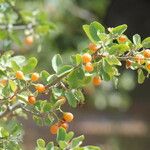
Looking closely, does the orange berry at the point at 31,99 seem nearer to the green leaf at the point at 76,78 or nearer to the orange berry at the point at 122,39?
the green leaf at the point at 76,78

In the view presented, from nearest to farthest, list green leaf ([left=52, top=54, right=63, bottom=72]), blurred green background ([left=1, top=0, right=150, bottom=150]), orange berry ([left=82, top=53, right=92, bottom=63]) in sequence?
orange berry ([left=82, top=53, right=92, bottom=63]), green leaf ([left=52, top=54, right=63, bottom=72]), blurred green background ([left=1, top=0, right=150, bottom=150])

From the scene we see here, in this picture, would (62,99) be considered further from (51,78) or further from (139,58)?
(139,58)

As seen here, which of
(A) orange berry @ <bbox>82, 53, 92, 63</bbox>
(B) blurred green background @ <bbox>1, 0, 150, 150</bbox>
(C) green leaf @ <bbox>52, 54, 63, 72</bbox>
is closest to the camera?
(A) orange berry @ <bbox>82, 53, 92, 63</bbox>

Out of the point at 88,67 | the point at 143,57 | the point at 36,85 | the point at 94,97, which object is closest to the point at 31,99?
the point at 36,85

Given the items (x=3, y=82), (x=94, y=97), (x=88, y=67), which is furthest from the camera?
(x=94, y=97)

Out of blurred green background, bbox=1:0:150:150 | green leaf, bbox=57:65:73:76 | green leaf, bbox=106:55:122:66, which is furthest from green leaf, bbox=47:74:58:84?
blurred green background, bbox=1:0:150:150

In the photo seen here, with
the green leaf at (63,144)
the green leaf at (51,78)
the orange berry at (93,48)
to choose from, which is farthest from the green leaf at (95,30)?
the green leaf at (63,144)

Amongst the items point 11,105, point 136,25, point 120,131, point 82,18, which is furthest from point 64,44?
point 11,105

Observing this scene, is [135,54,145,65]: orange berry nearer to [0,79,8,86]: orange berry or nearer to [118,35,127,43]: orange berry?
[118,35,127,43]: orange berry

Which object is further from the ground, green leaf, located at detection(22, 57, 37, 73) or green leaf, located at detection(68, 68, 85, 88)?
green leaf, located at detection(22, 57, 37, 73)

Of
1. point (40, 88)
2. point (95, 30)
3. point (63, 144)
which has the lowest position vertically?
point (63, 144)
